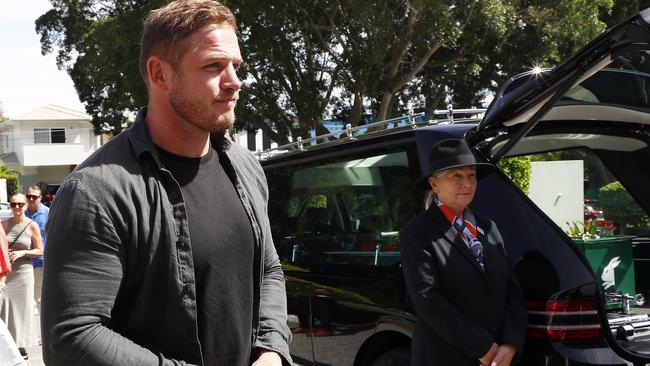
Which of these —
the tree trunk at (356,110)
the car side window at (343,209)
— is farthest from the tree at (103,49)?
the car side window at (343,209)

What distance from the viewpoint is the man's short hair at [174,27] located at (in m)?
2.05

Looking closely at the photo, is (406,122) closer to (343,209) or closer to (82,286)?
(343,209)

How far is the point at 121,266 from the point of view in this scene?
190 centimetres

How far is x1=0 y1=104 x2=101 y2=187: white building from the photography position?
62719mm

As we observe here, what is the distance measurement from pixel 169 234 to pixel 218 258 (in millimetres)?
163

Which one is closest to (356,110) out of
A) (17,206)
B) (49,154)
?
(17,206)

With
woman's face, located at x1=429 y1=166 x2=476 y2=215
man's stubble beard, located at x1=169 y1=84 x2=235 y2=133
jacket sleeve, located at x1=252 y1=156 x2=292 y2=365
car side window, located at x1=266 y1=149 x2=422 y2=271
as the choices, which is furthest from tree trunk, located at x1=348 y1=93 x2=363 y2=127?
man's stubble beard, located at x1=169 y1=84 x2=235 y2=133

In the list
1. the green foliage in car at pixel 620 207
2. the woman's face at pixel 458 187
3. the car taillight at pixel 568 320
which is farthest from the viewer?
the green foliage in car at pixel 620 207

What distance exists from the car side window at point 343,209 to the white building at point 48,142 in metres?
59.8

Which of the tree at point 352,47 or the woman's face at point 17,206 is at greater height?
the tree at point 352,47

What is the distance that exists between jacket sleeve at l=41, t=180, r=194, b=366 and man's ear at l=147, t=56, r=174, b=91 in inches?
14.6

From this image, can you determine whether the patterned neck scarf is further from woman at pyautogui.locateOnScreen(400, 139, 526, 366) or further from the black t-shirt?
the black t-shirt

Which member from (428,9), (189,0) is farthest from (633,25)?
(428,9)

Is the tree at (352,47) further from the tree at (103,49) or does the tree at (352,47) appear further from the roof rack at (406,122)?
the roof rack at (406,122)
